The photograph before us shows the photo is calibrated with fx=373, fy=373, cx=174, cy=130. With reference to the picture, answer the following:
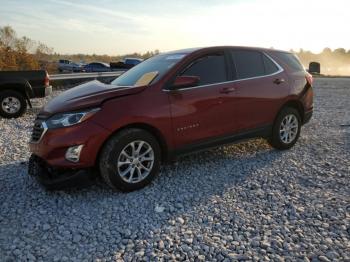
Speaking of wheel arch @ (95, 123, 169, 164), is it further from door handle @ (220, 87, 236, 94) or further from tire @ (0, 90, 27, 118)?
tire @ (0, 90, 27, 118)

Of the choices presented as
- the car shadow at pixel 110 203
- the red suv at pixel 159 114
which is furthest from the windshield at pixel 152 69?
the car shadow at pixel 110 203

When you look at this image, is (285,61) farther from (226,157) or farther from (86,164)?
(86,164)

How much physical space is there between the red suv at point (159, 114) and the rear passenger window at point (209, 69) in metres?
0.02

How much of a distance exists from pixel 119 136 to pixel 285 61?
3.50m

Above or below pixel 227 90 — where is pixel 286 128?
below

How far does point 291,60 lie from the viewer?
662 cm

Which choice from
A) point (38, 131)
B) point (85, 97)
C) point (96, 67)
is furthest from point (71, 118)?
point (96, 67)

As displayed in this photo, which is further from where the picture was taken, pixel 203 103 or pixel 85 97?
pixel 203 103

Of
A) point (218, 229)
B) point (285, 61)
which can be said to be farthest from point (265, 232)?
point (285, 61)

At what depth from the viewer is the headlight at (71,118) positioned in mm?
4379

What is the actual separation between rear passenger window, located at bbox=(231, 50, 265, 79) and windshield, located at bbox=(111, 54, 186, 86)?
0.98 metres

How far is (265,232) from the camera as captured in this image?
3689mm

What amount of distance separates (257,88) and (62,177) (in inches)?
127

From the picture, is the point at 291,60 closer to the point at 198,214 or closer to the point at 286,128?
the point at 286,128
